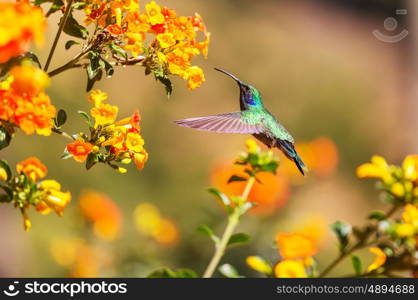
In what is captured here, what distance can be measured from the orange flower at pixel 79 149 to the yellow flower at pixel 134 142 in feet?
0.20

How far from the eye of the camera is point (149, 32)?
91cm

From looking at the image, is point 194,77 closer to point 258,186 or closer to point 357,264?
point 357,264

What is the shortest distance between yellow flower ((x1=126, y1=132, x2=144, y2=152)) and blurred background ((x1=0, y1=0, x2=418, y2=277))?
737 millimetres

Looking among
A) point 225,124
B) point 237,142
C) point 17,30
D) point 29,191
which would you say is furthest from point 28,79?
point 237,142

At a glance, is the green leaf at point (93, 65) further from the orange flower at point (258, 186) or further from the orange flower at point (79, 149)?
the orange flower at point (258, 186)

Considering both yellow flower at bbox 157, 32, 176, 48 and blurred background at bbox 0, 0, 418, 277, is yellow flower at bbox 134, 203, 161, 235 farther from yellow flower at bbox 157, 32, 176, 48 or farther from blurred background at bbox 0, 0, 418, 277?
yellow flower at bbox 157, 32, 176, 48

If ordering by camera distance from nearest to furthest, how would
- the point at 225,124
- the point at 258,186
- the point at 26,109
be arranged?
1. the point at 26,109
2. the point at 225,124
3. the point at 258,186

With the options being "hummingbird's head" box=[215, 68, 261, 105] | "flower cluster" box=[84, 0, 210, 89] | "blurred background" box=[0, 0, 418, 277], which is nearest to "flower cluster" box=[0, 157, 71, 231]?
"flower cluster" box=[84, 0, 210, 89]

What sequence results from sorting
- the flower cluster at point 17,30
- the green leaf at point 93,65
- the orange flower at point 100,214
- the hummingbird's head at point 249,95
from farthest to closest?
the orange flower at point 100,214, the hummingbird's head at point 249,95, the green leaf at point 93,65, the flower cluster at point 17,30

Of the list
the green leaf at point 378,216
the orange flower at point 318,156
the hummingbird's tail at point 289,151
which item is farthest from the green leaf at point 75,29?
the orange flower at point 318,156

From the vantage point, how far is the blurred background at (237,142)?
2.11 meters

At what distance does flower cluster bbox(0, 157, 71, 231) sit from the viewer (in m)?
0.88

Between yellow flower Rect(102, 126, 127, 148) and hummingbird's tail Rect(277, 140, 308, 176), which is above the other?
hummingbird's tail Rect(277, 140, 308, 176)

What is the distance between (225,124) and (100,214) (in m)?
0.96
